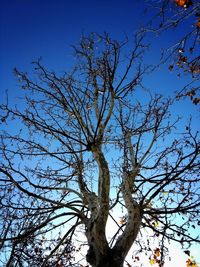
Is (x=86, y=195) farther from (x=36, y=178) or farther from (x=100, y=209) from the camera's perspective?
(x=36, y=178)

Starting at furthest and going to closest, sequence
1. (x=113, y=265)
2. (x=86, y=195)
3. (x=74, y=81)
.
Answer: (x=74, y=81) < (x=86, y=195) < (x=113, y=265)

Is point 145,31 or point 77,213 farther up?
point 145,31

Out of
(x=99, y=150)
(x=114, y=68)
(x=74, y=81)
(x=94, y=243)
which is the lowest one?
(x=94, y=243)

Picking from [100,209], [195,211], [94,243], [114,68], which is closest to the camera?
[94,243]

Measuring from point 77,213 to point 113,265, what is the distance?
53.7 inches

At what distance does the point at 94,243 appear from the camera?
4688mm

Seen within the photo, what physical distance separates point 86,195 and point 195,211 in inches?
96.2

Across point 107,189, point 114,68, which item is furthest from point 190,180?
point 114,68

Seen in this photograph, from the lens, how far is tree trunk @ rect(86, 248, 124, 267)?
14.5 ft

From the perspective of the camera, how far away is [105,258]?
14.7 ft

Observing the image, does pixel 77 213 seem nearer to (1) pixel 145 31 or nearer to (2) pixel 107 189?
(2) pixel 107 189

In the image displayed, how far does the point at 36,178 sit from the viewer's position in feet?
20.5

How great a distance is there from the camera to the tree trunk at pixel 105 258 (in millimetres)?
4410

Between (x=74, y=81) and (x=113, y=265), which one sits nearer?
(x=113, y=265)
